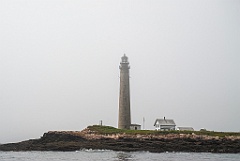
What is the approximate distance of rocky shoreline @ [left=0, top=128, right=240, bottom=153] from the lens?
4422 centimetres

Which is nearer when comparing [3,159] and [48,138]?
[3,159]

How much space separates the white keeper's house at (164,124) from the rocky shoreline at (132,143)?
15.0 metres

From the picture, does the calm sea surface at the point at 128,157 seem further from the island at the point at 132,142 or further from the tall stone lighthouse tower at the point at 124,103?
the tall stone lighthouse tower at the point at 124,103

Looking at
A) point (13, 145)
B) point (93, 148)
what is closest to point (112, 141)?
point (93, 148)

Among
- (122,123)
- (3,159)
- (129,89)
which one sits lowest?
(3,159)

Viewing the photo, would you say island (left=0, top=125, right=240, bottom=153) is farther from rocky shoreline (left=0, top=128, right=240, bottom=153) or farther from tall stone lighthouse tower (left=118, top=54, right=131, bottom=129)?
tall stone lighthouse tower (left=118, top=54, right=131, bottom=129)

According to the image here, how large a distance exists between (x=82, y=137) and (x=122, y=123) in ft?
32.2

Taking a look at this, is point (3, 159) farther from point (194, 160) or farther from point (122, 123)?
point (122, 123)

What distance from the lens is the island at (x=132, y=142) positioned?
1748 inches

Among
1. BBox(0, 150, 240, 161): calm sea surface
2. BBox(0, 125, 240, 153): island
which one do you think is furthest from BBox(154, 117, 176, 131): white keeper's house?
BBox(0, 150, 240, 161): calm sea surface

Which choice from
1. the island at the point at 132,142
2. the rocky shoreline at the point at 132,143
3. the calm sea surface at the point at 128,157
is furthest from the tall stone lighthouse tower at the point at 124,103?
the calm sea surface at the point at 128,157

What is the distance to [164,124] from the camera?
65.0m

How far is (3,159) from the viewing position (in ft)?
116

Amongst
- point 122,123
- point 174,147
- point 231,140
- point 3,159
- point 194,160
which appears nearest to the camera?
point 194,160
